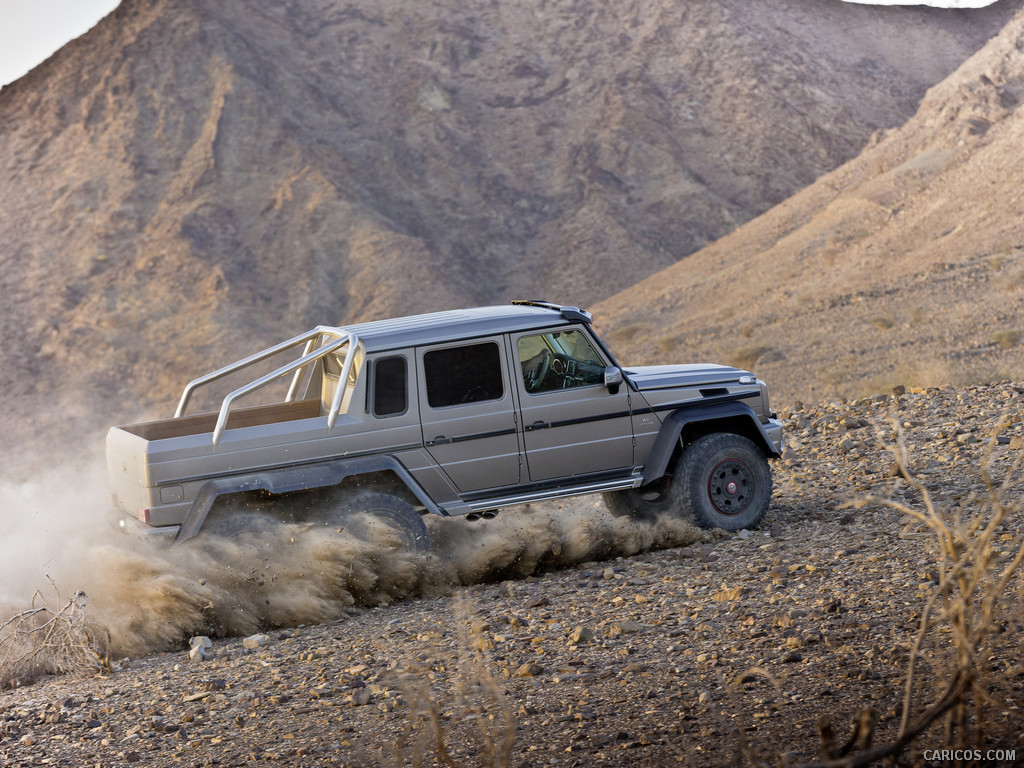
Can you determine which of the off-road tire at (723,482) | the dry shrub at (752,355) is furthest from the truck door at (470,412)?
the dry shrub at (752,355)

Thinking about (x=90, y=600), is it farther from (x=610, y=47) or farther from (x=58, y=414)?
(x=610, y=47)

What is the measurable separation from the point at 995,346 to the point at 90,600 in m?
17.4

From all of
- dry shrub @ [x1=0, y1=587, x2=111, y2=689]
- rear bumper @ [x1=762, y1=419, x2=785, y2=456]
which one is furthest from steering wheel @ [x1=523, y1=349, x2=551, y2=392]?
dry shrub @ [x1=0, y1=587, x2=111, y2=689]

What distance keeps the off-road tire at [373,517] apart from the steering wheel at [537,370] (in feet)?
4.12

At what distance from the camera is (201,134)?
147ft

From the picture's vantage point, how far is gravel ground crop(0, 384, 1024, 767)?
4285 millimetres

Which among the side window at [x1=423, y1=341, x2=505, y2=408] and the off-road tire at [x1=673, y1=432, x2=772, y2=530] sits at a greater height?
the side window at [x1=423, y1=341, x2=505, y2=408]

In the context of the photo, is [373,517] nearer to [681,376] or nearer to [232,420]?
[232,420]

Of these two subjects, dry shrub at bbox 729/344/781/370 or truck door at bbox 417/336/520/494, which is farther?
dry shrub at bbox 729/344/781/370

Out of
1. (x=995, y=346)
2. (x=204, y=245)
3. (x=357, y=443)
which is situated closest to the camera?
(x=357, y=443)

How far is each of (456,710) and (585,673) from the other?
79 cm

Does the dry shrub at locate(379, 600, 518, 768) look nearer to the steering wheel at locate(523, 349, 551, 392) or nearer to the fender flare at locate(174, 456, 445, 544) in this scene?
the fender flare at locate(174, 456, 445, 544)

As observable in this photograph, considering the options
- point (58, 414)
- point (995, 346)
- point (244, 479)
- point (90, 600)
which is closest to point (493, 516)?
point (244, 479)

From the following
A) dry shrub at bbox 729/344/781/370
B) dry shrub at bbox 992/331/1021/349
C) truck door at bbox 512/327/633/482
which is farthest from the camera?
dry shrub at bbox 729/344/781/370
